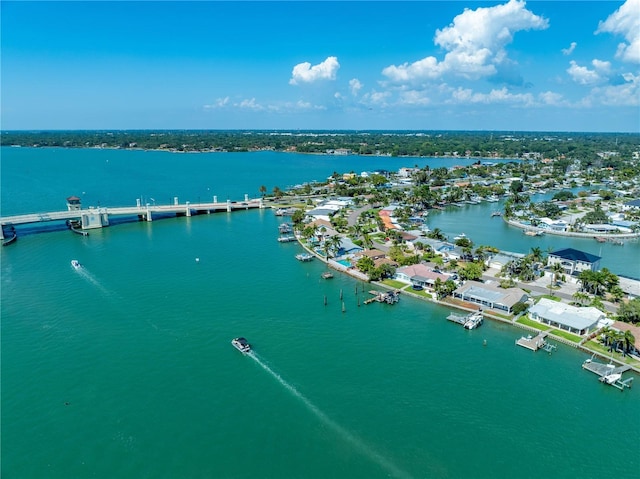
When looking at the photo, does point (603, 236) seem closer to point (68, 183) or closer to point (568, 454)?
point (568, 454)

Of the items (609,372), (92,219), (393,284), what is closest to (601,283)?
(609,372)

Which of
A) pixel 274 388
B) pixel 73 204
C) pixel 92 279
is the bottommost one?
pixel 274 388

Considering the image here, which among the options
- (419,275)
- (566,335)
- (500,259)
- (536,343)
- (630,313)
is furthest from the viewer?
(500,259)

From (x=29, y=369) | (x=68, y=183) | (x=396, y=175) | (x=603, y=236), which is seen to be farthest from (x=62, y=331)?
(x=396, y=175)

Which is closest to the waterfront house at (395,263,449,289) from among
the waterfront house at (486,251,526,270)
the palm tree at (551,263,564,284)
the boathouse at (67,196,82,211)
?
the waterfront house at (486,251,526,270)

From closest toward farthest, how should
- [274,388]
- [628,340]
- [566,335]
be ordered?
[274,388] < [628,340] < [566,335]

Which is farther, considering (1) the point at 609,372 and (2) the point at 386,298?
(2) the point at 386,298

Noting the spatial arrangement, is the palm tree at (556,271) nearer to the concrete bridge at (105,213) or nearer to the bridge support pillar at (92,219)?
the concrete bridge at (105,213)

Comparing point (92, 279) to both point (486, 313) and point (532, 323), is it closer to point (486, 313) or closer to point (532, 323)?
point (486, 313)
